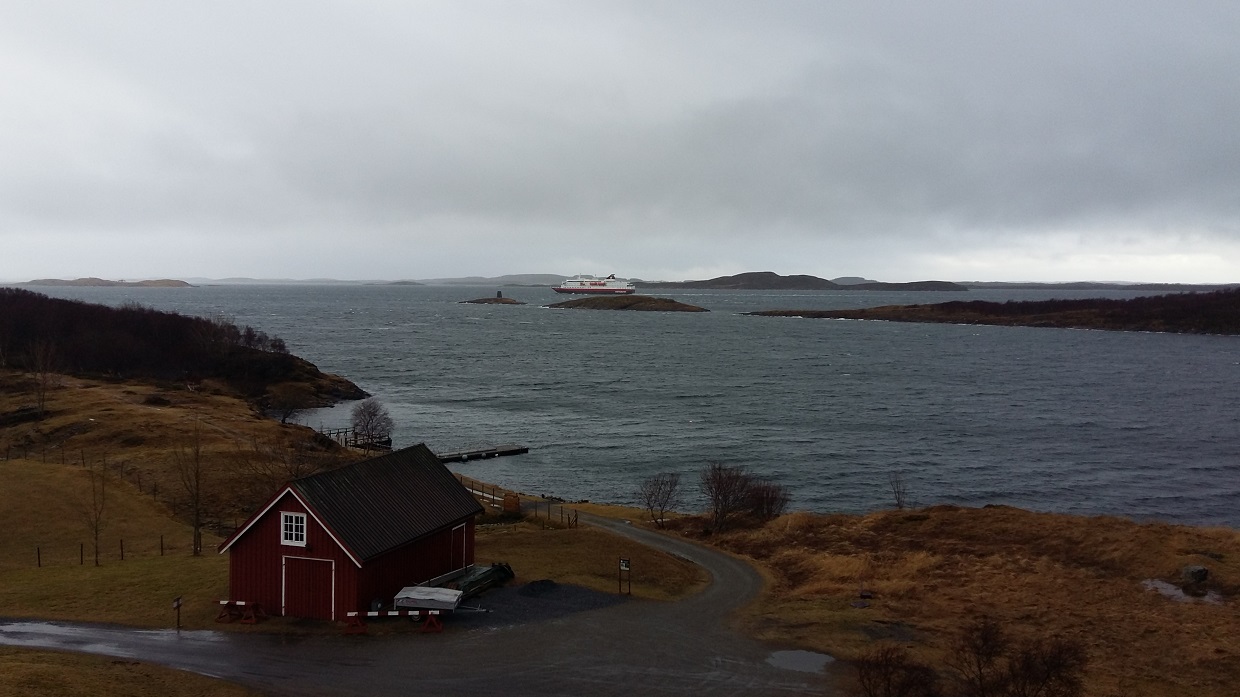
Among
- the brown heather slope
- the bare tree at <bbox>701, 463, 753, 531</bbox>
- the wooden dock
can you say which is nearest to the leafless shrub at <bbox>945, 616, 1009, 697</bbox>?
the bare tree at <bbox>701, 463, 753, 531</bbox>

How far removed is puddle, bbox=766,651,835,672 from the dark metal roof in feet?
42.6

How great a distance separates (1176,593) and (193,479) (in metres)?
46.2

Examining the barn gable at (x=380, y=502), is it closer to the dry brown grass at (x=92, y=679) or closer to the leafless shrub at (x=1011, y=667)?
the dry brown grass at (x=92, y=679)

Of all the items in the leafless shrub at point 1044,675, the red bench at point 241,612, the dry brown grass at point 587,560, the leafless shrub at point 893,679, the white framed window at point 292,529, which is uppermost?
the white framed window at point 292,529

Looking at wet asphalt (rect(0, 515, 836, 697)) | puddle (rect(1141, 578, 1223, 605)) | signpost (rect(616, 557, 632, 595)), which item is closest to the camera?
wet asphalt (rect(0, 515, 836, 697))

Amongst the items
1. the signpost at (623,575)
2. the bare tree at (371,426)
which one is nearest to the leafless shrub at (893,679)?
the signpost at (623,575)

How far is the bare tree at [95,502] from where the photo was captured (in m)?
35.8

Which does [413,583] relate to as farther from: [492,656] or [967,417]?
[967,417]

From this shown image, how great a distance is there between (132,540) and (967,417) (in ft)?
257

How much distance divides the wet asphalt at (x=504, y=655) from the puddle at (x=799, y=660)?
6cm

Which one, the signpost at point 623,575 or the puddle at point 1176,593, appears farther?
the signpost at point 623,575

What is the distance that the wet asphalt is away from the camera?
2217 cm

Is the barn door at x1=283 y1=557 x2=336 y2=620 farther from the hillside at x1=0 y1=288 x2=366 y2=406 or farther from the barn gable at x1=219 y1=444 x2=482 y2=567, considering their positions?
the hillside at x1=0 y1=288 x2=366 y2=406

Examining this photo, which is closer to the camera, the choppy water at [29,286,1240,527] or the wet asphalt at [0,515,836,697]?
the wet asphalt at [0,515,836,697]
